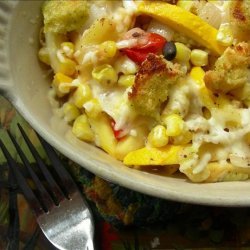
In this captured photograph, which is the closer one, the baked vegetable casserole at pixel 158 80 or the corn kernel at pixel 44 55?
the baked vegetable casserole at pixel 158 80

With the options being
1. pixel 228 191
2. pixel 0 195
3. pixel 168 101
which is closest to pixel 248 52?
pixel 168 101

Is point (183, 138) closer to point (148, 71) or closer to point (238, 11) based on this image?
point (148, 71)

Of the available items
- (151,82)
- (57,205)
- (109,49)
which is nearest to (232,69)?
(151,82)

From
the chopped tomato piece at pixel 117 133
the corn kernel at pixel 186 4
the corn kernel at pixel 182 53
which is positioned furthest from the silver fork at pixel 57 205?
the corn kernel at pixel 186 4

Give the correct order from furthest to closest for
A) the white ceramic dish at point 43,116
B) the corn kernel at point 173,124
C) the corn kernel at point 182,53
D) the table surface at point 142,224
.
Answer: the table surface at point 142,224 → the corn kernel at point 182,53 → the corn kernel at point 173,124 → the white ceramic dish at point 43,116

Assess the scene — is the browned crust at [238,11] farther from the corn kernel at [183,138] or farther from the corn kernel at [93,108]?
the corn kernel at [93,108]

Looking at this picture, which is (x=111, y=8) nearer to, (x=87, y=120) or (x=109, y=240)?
(x=87, y=120)

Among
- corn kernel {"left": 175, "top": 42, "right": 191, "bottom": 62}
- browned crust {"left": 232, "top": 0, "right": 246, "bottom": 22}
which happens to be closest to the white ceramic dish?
corn kernel {"left": 175, "top": 42, "right": 191, "bottom": 62}

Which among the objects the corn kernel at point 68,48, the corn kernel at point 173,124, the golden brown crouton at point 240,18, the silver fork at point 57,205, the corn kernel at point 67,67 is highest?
the golden brown crouton at point 240,18
